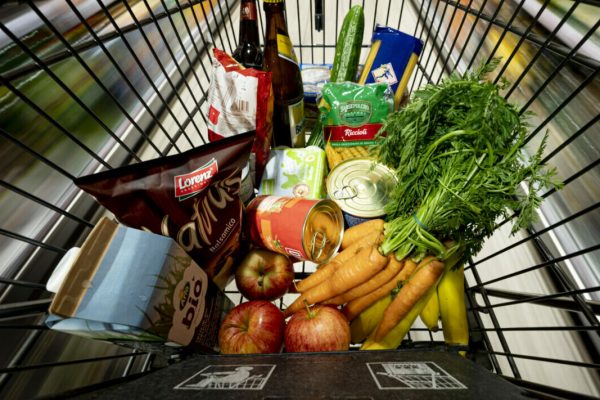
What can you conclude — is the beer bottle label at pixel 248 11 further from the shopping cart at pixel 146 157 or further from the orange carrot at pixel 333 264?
the orange carrot at pixel 333 264

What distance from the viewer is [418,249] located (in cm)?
62

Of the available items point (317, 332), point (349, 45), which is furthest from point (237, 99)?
point (317, 332)

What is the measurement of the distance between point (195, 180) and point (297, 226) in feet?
0.71

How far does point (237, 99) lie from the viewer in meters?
0.69

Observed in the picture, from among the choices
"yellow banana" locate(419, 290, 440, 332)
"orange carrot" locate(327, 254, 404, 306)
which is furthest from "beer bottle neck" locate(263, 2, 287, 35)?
"yellow banana" locate(419, 290, 440, 332)

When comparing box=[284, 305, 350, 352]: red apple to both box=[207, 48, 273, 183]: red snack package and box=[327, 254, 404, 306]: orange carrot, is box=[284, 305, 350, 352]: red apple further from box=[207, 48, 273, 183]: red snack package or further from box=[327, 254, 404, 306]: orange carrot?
box=[207, 48, 273, 183]: red snack package

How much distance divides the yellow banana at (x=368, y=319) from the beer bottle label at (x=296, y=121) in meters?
0.50

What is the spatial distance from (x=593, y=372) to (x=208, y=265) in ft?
3.22

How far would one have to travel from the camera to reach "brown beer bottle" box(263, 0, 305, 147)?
2.72ft

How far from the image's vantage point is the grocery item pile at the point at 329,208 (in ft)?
1.56

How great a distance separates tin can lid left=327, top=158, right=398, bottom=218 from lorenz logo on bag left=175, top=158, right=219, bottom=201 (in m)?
0.33

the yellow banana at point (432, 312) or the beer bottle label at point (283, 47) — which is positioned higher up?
the beer bottle label at point (283, 47)

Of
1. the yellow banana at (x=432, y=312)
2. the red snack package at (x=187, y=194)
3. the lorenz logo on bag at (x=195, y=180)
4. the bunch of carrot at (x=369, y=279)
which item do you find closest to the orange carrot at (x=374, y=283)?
the bunch of carrot at (x=369, y=279)

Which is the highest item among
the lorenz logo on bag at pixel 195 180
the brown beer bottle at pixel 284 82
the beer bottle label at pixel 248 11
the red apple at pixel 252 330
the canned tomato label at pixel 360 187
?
the beer bottle label at pixel 248 11
